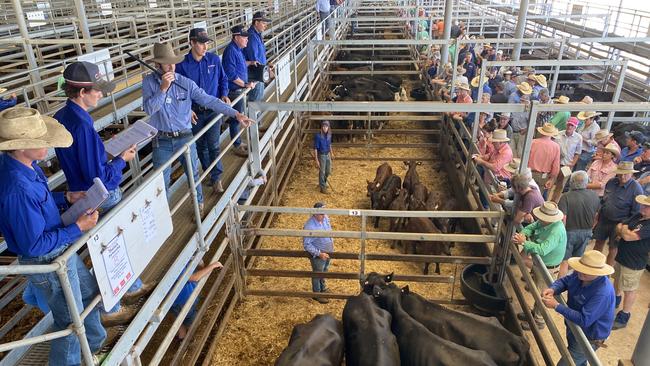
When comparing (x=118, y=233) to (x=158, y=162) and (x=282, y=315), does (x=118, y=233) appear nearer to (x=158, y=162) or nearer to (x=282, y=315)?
(x=158, y=162)

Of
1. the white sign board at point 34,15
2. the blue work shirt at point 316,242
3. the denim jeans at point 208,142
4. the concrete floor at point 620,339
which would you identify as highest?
the white sign board at point 34,15

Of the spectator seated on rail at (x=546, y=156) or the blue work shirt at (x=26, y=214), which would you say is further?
the spectator seated on rail at (x=546, y=156)

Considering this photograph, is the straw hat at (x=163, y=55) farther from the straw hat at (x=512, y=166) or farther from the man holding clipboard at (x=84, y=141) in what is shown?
the straw hat at (x=512, y=166)

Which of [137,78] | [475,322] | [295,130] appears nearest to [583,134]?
[475,322]

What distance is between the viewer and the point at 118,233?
3.25 metres

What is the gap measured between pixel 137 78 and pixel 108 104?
9.31ft

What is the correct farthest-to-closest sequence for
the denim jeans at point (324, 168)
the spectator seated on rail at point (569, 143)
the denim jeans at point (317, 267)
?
1. the denim jeans at point (324, 168)
2. the spectator seated on rail at point (569, 143)
3. the denim jeans at point (317, 267)

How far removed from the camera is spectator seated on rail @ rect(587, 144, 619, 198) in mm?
7874

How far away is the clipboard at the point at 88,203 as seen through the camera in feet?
9.90

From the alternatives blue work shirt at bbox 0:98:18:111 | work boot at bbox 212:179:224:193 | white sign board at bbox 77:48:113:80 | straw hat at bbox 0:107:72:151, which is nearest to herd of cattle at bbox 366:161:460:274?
work boot at bbox 212:179:224:193

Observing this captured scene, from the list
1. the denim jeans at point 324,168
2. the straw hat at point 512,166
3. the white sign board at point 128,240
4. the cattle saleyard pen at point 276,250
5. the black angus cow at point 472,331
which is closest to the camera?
the white sign board at point 128,240

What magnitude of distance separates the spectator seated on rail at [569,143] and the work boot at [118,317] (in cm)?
809

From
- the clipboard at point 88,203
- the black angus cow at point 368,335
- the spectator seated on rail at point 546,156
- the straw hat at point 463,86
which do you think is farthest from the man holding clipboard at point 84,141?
the straw hat at point 463,86

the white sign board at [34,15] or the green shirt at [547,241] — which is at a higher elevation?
the white sign board at [34,15]
